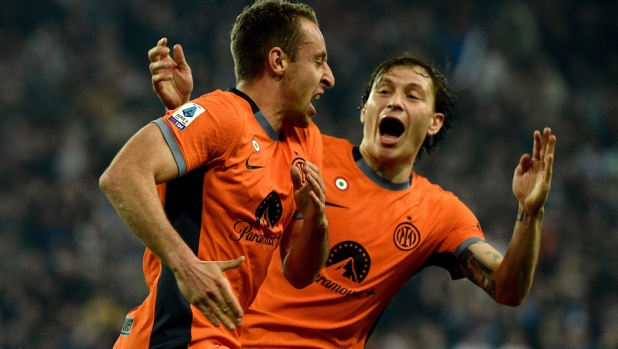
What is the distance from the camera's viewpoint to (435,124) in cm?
491

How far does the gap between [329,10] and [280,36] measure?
925cm

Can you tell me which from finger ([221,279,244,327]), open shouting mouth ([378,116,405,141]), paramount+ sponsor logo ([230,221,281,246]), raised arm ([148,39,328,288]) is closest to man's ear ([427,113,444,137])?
open shouting mouth ([378,116,405,141])

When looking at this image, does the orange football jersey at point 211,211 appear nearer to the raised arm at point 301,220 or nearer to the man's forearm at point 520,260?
the raised arm at point 301,220

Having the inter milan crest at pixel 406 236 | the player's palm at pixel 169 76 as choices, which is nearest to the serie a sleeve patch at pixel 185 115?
the player's palm at pixel 169 76

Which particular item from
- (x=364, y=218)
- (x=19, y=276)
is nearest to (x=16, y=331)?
(x=19, y=276)

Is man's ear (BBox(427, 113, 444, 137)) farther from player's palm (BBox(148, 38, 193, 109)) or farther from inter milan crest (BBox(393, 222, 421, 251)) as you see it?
player's palm (BBox(148, 38, 193, 109))

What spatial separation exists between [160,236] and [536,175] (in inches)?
78.0

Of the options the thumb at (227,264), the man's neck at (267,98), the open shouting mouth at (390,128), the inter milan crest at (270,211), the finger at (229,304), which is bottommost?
the finger at (229,304)

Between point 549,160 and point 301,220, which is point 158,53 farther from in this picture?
point 549,160

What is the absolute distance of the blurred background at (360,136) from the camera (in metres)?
8.99

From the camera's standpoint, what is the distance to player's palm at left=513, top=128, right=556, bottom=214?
401 cm

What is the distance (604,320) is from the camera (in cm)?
906

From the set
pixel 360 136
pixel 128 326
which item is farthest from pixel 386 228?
pixel 360 136

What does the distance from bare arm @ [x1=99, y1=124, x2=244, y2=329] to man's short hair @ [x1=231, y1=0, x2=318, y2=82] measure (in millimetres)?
801
